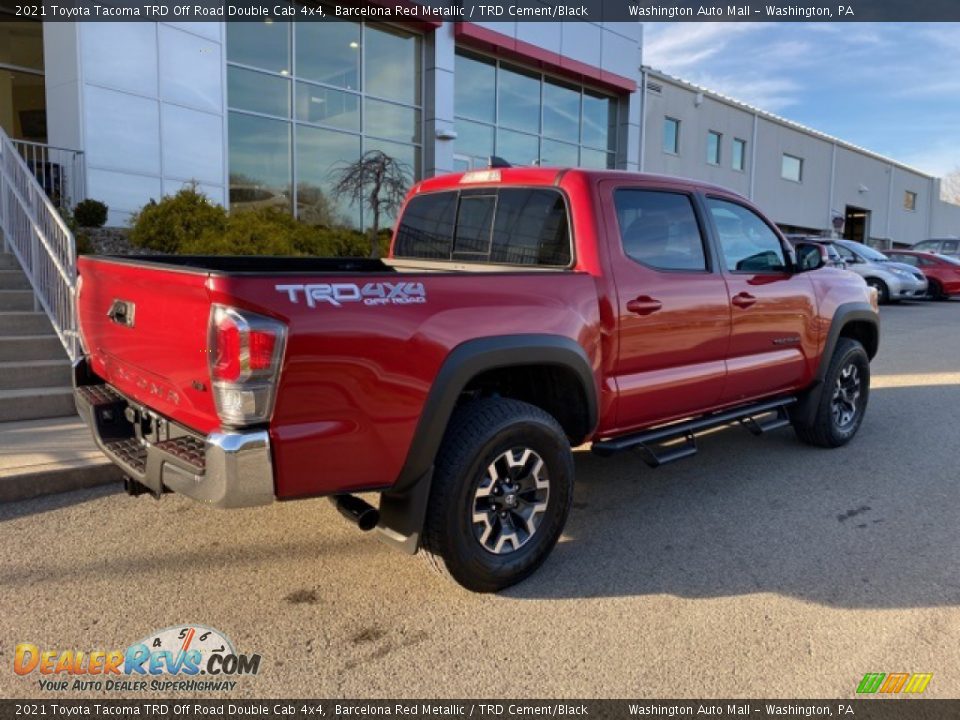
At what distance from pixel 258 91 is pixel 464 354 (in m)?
12.3

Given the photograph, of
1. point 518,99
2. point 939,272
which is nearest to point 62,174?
point 518,99

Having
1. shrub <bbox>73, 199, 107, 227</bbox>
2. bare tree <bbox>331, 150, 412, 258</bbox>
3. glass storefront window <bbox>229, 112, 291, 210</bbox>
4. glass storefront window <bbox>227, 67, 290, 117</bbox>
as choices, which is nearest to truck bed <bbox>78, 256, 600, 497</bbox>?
shrub <bbox>73, 199, 107, 227</bbox>

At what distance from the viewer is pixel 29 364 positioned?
20.0 ft

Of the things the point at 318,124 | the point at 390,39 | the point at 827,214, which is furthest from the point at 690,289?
the point at 827,214

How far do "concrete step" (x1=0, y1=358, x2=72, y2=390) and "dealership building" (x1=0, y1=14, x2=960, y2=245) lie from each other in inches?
214

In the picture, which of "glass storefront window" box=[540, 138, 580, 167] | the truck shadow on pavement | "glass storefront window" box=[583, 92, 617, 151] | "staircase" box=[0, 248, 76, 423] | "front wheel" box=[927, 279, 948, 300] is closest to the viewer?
the truck shadow on pavement

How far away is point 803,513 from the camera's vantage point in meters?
4.44

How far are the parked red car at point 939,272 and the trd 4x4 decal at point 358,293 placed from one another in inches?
819

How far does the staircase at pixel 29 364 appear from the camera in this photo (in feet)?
19.1

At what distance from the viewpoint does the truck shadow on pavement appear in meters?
3.51

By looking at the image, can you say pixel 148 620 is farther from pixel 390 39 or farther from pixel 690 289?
pixel 390 39

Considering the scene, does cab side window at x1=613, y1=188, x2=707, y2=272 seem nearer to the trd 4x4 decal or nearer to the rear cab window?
the rear cab window

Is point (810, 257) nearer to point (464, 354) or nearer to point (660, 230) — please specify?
point (660, 230)

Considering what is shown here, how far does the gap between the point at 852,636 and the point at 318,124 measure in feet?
46.0
